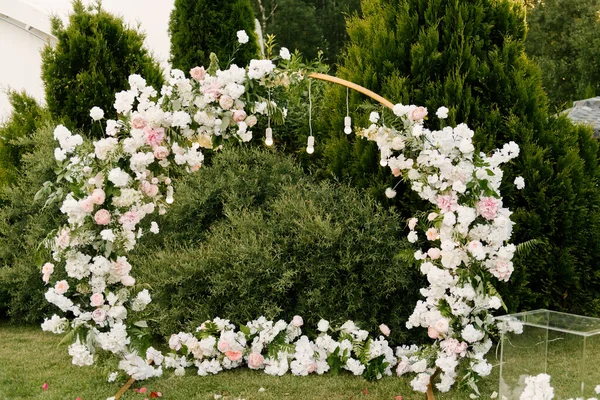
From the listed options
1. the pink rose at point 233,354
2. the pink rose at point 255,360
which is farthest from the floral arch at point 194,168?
the pink rose at point 255,360

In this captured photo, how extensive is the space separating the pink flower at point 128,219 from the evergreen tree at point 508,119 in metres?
2.03

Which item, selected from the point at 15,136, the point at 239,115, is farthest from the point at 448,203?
the point at 15,136

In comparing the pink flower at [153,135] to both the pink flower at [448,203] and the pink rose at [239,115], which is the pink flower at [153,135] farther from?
the pink flower at [448,203]

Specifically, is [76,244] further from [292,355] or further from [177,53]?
[177,53]

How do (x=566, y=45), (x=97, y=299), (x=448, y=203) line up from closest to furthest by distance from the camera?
(x=97, y=299) < (x=448, y=203) < (x=566, y=45)

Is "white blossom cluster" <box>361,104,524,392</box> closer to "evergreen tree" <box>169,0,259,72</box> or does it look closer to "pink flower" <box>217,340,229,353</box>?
"pink flower" <box>217,340,229,353</box>

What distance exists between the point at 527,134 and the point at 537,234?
758mm

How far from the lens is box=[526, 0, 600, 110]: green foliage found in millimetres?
13727

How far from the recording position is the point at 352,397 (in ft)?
13.1

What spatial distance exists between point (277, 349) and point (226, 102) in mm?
1804

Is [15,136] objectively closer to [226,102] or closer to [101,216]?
[101,216]

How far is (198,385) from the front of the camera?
4.23 metres

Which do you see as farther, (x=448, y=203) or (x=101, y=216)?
(x=448, y=203)

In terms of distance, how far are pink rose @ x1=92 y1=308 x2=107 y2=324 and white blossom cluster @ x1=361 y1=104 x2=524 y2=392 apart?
70.8 inches
